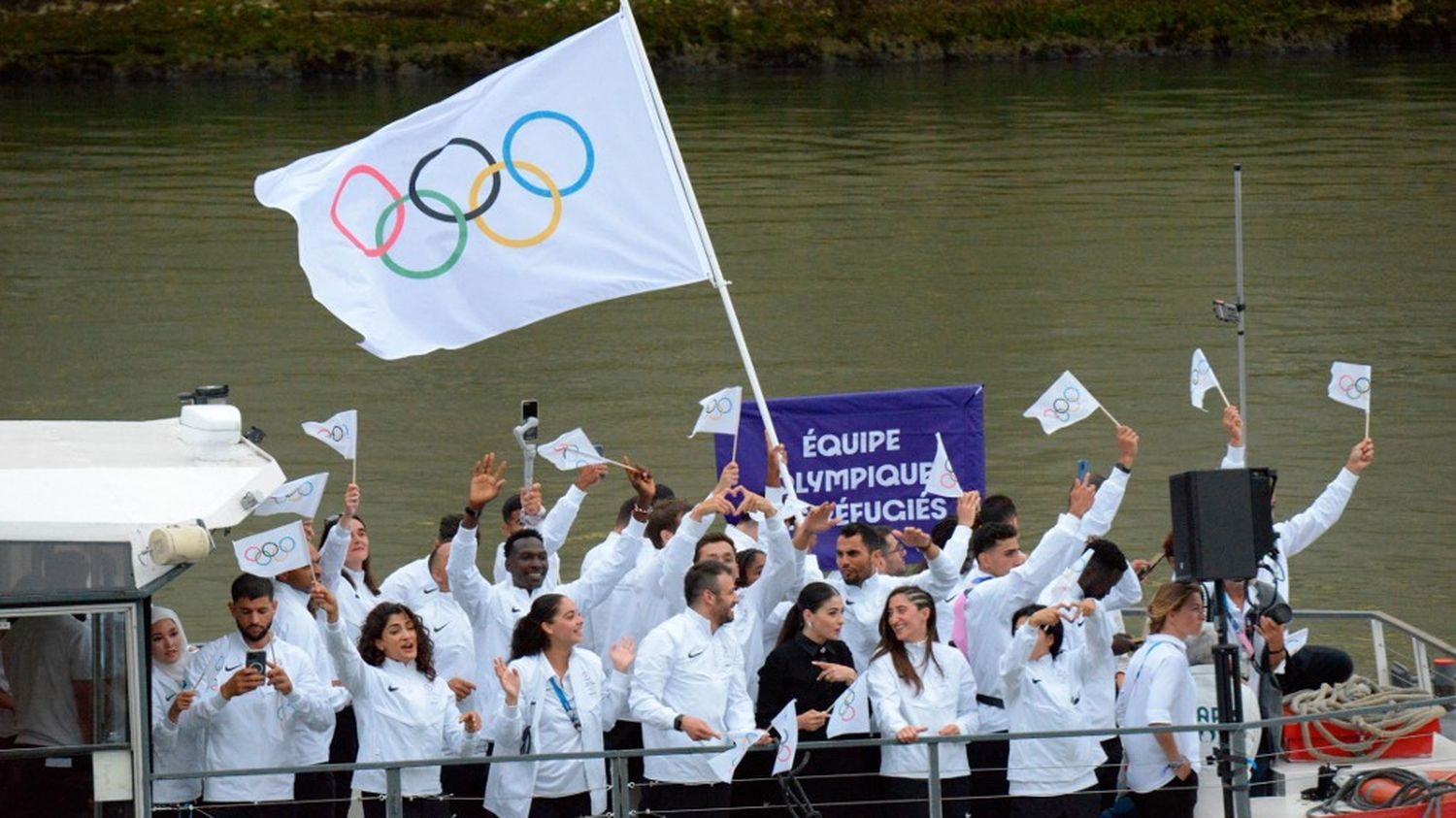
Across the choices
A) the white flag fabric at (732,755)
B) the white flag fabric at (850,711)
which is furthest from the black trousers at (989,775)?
the white flag fabric at (732,755)

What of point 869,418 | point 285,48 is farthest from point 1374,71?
point 869,418

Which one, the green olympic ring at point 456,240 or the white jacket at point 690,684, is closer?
the white jacket at point 690,684

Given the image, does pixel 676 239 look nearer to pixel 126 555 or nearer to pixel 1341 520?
pixel 126 555

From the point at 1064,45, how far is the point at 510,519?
38524mm

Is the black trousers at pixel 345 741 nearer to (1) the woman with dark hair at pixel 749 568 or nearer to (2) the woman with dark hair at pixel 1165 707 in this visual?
(1) the woman with dark hair at pixel 749 568

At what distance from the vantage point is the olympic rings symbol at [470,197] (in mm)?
10875

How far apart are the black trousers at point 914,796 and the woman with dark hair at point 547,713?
119cm

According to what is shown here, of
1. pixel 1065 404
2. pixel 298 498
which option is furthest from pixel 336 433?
pixel 1065 404

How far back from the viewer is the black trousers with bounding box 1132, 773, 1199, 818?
959cm

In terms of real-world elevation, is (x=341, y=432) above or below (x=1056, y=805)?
above

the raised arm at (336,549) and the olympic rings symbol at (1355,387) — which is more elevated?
the olympic rings symbol at (1355,387)

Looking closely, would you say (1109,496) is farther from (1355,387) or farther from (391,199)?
(391,199)

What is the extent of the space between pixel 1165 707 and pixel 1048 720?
49 cm

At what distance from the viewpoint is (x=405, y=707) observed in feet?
30.6
